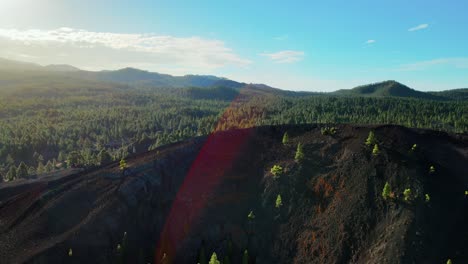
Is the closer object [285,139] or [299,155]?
[299,155]

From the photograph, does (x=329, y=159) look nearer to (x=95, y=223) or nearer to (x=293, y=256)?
(x=293, y=256)

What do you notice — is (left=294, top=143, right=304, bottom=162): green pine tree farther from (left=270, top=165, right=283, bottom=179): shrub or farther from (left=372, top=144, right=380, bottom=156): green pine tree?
(left=372, top=144, right=380, bottom=156): green pine tree

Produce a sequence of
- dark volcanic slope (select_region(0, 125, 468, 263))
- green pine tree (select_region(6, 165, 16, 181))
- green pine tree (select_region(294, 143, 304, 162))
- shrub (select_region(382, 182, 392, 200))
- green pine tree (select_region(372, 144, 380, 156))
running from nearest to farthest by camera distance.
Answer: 1. dark volcanic slope (select_region(0, 125, 468, 263))
2. shrub (select_region(382, 182, 392, 200))
3. green pine tree (select_region(372, 144, 380, 156))
4. green pine tree (select_region(294, 143, 304, 162))
5. green pine tree (select_region(6, 165, 16, 181))

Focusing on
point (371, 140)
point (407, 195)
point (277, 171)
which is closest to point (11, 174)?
point (277, 171)

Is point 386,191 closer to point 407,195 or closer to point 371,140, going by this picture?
point 407,195

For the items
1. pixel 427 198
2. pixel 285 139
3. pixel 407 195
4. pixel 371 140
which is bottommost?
pixel 427 198

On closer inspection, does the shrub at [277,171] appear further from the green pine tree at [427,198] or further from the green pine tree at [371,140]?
the green pine tree at [427,198]

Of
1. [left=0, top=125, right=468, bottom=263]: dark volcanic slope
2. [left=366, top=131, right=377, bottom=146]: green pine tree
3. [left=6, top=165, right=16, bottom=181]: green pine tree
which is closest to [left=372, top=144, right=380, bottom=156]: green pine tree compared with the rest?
[left=0, top=125, right=468, bottom=263]: dark volcanic slope

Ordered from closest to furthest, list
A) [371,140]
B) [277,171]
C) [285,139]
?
[371,140]
[277,171]
[285,139]

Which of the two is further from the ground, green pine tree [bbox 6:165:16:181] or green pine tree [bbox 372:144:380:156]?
green pine tree [bbox 372:144:380:156]

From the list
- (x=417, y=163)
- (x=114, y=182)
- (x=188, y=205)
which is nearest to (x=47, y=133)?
(x=114, y=182)
